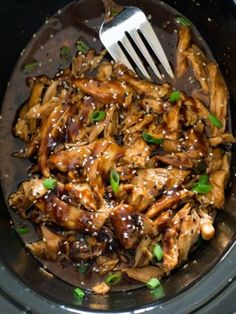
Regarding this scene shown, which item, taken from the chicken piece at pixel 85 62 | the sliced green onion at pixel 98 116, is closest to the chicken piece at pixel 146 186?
the sliced green onion at pixel 98 116

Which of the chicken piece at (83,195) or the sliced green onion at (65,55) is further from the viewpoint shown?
the sliced green onion at (65,55)

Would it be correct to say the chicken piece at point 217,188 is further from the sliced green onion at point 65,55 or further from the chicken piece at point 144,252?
the sliced green onion at point 65,55

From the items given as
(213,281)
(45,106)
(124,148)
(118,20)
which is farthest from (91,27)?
(213,281)

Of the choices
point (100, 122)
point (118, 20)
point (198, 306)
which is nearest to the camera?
point (198, 306)

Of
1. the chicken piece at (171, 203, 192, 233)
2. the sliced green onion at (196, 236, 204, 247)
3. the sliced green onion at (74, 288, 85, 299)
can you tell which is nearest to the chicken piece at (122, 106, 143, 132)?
the chicken piece at (171, 203, 192, 233)

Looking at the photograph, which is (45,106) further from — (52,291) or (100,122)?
(52,291)

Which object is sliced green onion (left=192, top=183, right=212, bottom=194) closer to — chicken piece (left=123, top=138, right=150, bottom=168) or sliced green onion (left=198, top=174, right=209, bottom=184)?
sliced green onion (left=198, top=174, right=209, bottom=184)
